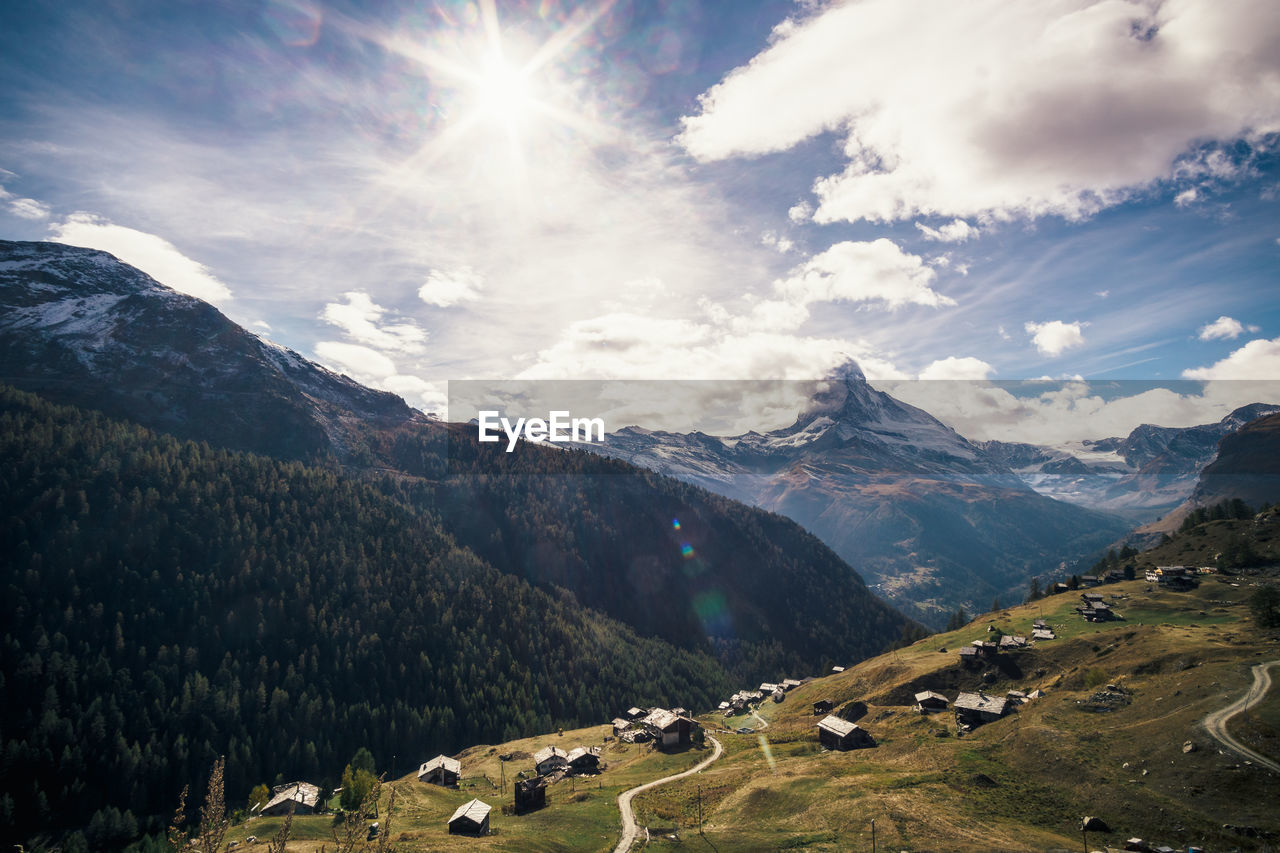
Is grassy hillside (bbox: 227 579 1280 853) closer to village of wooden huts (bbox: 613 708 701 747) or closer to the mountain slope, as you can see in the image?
village of wooden huts (bbox: 613 708 701 747)

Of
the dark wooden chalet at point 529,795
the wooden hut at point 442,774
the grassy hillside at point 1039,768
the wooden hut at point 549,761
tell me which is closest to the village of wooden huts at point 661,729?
the grassy hillside at point 1039,768

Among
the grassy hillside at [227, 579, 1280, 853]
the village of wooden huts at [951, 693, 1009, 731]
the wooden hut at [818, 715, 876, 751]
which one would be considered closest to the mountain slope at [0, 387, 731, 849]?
the grassy hillside at [227, 579, 1280, 853]

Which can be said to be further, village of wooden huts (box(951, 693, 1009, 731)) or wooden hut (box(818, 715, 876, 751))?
wooden hut (box(818, 715, 876, 751))

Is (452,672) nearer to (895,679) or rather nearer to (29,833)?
(29,833)

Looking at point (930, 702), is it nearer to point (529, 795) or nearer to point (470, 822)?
point (529, 795)

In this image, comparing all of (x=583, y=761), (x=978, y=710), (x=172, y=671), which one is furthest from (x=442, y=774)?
(x=172, y=671)

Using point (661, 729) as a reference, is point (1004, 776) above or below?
above

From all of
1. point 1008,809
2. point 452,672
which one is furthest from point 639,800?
point 452,672
